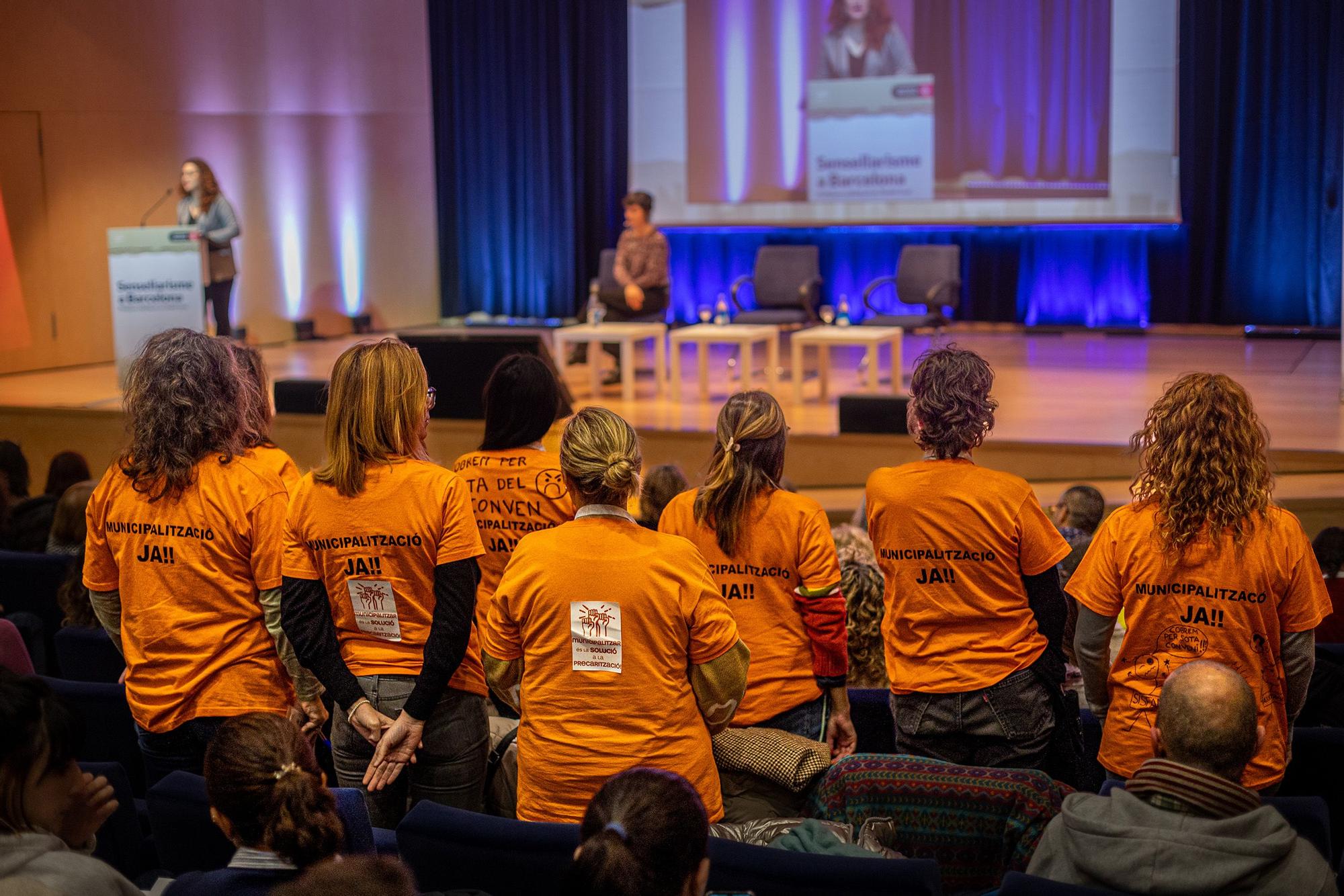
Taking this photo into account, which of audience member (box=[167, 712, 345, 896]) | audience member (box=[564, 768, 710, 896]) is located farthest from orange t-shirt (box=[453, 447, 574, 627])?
audience member (box=[564, 768, 710, 896])

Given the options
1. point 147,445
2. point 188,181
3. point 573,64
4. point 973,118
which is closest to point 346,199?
point 573,64

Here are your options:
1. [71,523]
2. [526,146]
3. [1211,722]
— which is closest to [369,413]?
[1211,722]

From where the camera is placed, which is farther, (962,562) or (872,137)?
(872,137)

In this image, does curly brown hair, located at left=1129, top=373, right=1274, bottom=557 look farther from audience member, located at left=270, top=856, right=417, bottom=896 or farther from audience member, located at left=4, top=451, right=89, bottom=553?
audience member, located at left=4, top=451, right=89, bottom=553

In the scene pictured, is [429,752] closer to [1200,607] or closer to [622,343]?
[1200,607]

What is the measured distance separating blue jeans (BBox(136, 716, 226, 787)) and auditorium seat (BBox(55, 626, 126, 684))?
32.8 inches

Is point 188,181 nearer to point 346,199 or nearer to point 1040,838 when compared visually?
point 346,199

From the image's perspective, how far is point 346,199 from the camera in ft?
41.0

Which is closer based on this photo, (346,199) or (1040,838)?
(1040,838)

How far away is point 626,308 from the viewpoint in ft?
29.9

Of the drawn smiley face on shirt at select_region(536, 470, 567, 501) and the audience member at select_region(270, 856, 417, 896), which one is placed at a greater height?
the drawn smiley face on shirt at select_region(536, 470, 567, 501)

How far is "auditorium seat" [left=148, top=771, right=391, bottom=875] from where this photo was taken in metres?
2.26

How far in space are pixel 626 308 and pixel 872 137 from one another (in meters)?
3.63

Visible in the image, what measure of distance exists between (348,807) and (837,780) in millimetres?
804
